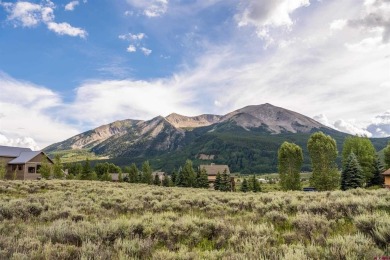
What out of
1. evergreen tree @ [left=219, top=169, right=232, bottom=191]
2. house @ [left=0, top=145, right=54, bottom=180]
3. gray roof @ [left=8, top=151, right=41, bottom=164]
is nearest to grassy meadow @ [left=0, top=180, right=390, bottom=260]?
house @ [left=0, top=145, right=54, bottom=180]

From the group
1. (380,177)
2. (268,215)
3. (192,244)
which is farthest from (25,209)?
(380,177)

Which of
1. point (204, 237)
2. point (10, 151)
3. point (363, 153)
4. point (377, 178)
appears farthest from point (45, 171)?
point (377, 178)

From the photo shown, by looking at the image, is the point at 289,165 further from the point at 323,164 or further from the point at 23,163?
the point at 23,163

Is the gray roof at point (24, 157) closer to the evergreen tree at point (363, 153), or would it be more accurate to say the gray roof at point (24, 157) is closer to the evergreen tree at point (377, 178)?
the evergreen tree at point (363, 153)

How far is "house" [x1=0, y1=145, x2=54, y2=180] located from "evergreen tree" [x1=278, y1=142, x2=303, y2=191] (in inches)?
2153

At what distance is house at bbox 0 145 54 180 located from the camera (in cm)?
6800

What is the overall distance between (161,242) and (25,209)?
810 cm

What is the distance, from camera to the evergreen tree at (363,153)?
2441 inches

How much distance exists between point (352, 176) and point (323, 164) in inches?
272

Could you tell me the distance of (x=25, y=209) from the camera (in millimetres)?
12617

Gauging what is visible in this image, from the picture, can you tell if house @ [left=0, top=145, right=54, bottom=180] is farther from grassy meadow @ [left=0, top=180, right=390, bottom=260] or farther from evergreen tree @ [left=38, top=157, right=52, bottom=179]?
grassy meadow @ [left=0, top=180, right=390, bottom=260]

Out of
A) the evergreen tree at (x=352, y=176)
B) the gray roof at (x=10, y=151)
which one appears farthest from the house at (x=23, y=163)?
the evergreen tree at (x=352, y=176)

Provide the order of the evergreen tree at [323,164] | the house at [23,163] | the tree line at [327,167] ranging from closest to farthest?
the evergreen tree at [323,164]
the tree line at [327,167]
the house at [23,163]

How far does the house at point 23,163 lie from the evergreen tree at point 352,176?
67.0 metres
